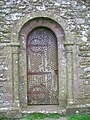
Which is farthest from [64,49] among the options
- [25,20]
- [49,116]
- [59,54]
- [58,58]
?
[49,116]

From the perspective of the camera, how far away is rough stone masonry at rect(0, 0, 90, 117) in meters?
6.75

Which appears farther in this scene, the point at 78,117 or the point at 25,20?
the point at 25,20

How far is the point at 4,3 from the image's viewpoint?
268 inches

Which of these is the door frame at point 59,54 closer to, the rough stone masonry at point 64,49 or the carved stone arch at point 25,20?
the rough stone masonry at point 64,49

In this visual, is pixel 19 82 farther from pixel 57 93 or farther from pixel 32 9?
pixel 32 9

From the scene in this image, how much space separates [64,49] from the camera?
276 inches

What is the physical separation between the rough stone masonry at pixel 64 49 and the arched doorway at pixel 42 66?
0.27 metres

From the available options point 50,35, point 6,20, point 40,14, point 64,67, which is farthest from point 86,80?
point 6,20

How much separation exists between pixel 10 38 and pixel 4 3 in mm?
979

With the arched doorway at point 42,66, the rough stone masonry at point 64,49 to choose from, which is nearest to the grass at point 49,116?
the rough stone masonry at point 64,49

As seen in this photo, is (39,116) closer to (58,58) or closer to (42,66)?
(42,66)

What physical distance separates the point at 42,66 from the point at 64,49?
818mm

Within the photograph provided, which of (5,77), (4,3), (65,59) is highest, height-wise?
(4,3)

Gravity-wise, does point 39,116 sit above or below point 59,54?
below
